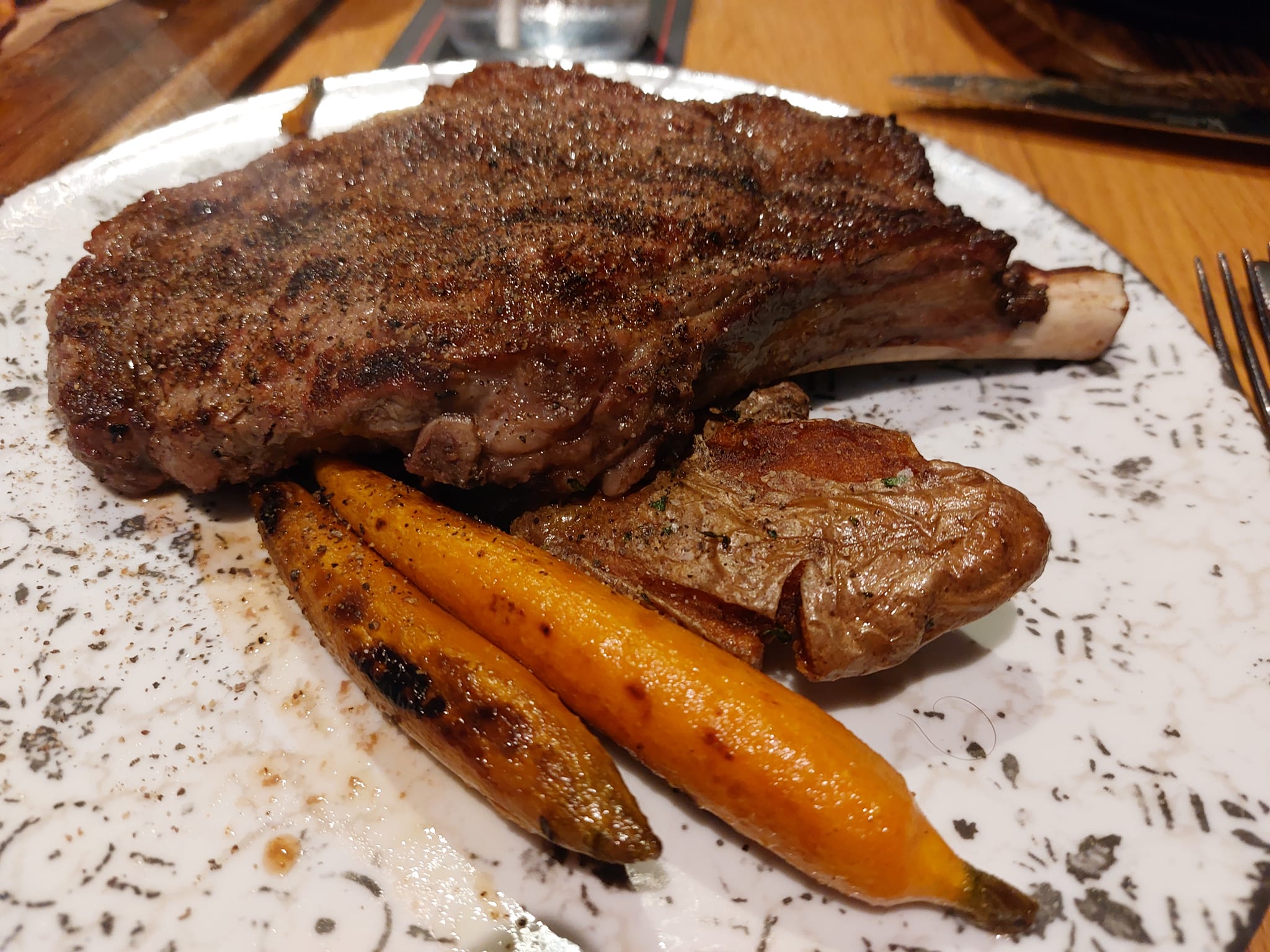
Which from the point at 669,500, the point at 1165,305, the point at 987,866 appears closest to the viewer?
the point at 987,866

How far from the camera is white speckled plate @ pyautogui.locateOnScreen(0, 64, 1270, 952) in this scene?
4.58 ft

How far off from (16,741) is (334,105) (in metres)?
2.38

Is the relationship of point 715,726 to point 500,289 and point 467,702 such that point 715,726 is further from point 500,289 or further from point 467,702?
point 500,289

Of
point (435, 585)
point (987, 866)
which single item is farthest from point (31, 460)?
point (987, 866)

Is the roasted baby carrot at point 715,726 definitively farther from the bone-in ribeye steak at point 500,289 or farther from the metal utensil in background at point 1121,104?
the metal utensil in background at point 1121,104

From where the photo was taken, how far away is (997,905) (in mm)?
1352

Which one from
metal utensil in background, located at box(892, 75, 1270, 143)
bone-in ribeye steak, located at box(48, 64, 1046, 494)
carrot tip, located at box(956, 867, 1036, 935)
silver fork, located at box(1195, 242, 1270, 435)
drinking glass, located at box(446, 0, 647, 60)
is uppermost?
drinking glass, located at box(446, 0, 647, 60)

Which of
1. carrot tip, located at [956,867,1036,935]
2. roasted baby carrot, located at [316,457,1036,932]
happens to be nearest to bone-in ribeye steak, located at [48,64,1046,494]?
roasted baby carrot, located at [316,457,1036,932]

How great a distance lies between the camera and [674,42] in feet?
13.0

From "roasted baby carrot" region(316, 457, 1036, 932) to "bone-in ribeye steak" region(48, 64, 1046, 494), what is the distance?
282 mm

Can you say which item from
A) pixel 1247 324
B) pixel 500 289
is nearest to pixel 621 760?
pixel 500 289

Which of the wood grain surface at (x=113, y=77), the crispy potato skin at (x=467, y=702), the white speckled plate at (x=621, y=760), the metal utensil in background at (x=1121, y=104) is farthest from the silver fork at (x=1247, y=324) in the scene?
the wood grain surface at (x=113, y=77)

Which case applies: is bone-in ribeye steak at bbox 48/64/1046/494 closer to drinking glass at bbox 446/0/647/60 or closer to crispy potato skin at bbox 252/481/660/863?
crispy potato skin at bbox 252/481/660/863

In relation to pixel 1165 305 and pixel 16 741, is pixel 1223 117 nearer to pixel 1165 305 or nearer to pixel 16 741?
pixel 1165 305
